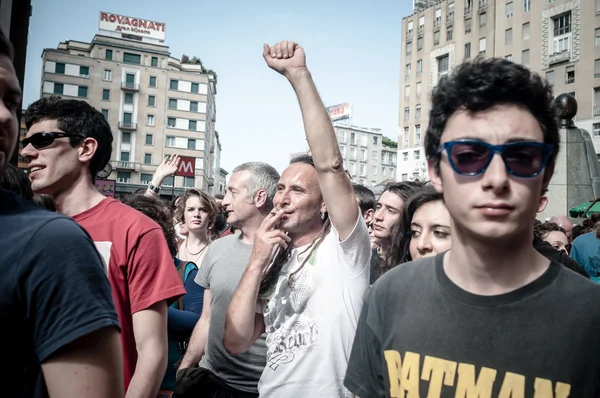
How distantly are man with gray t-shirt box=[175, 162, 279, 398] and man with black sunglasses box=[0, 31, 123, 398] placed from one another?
80.0 inches

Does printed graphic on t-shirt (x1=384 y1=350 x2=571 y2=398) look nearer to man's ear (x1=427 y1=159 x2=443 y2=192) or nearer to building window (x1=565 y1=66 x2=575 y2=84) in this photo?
man's ear (x1=427 y1=159 x2=443 y2=192)

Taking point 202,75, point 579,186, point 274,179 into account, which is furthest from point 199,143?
point 274,179

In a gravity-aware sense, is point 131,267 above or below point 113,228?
below

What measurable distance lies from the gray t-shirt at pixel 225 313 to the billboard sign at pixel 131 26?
249 feet

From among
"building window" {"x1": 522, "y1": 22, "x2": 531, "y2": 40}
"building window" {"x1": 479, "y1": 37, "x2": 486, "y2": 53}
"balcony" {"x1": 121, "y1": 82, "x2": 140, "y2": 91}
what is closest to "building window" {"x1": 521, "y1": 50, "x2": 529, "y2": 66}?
"building window" {"x1": 522, "y1": 22, "x2": 531, "y2": 40}

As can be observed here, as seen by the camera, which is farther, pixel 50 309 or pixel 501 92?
pixel 501 92

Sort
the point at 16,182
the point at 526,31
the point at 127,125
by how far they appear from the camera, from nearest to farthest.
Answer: the point at 16,182 → the point at 526,31 → the point at 127,125

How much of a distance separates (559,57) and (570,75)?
1.81m

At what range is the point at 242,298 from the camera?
2.66m

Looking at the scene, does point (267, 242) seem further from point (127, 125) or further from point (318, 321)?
point (127, 125)

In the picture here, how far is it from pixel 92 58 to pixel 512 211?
74.0 m

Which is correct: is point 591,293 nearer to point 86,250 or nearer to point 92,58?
point 86,250

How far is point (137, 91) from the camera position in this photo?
67.4 metres

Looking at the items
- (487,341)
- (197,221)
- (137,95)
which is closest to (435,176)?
(487,341)
